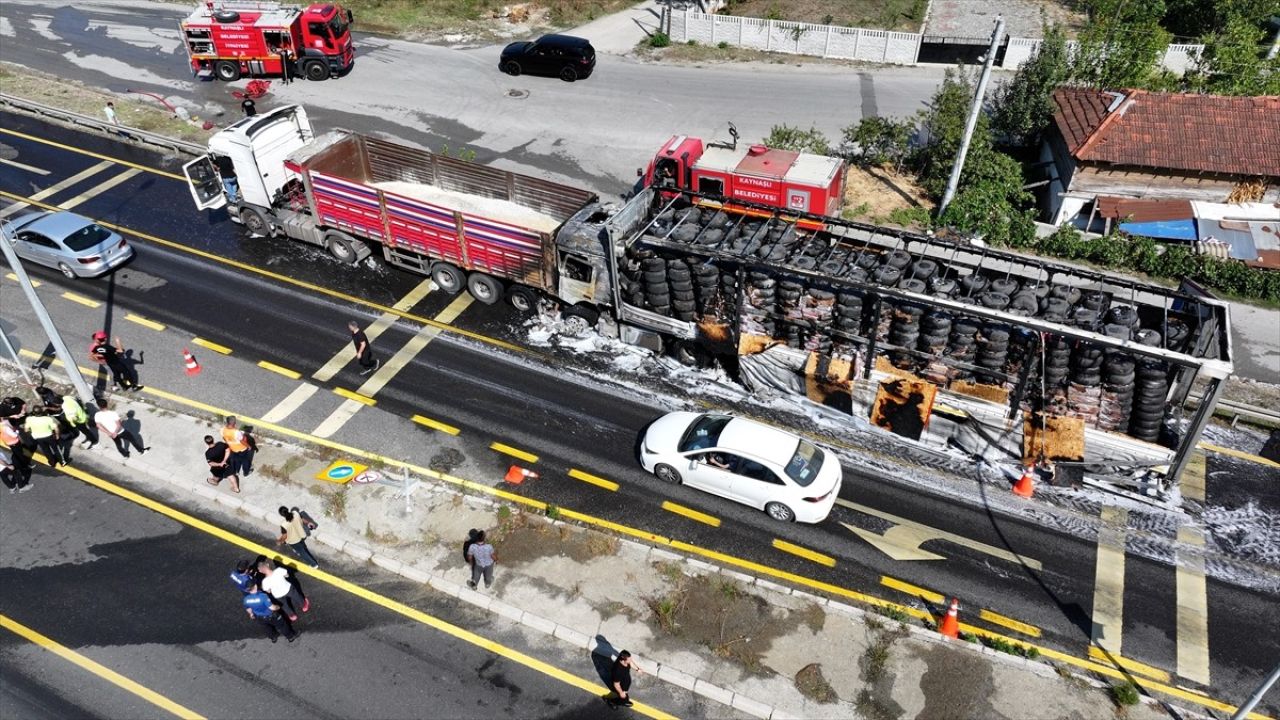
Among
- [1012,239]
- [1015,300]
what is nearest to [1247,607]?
[1015,300]

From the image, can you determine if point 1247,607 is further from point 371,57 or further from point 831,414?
point 371,57

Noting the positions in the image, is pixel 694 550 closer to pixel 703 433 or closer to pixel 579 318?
pixel 703 433

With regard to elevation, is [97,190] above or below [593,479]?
above

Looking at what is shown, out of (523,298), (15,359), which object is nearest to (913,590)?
(523,298)

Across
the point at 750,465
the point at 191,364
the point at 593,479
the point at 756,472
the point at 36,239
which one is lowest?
the point at 593,479

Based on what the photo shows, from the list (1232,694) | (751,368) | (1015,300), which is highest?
(1015,300)

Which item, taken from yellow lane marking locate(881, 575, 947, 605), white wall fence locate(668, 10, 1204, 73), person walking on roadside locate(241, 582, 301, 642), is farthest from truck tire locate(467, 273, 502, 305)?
white wall fence locate(668, 10, 1204, 73)

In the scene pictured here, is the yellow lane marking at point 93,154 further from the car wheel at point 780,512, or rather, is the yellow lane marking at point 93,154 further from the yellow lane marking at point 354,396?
the car wheel at point 780,512
